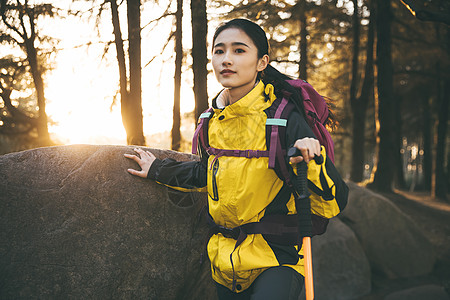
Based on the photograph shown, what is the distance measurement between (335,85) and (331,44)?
6.52 feet

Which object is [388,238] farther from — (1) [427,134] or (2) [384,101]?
(1) [427,134]

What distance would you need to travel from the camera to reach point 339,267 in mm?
6258

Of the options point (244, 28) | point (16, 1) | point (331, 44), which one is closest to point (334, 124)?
point (244, 28)

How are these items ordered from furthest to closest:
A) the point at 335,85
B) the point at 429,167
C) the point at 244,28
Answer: the point at 429,167
the point at 335,85
the point at 244,28

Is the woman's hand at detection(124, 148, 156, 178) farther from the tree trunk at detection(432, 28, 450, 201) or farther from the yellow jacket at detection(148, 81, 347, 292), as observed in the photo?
the tree trunk at detection(432, 28, 450, 201)

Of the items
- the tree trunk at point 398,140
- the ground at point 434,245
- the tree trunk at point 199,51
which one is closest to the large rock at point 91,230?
the tree trunk at point 199,51

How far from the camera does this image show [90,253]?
113 inches

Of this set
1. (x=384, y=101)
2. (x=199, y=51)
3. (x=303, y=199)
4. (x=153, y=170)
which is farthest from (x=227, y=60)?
(x=384, y=101)

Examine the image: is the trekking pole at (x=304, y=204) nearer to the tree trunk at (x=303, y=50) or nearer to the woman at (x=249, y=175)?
the woman at (x=249, y=175)

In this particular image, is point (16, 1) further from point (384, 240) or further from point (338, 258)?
point (384, 240)

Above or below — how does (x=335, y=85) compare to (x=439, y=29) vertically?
below

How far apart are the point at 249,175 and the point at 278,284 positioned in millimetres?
686

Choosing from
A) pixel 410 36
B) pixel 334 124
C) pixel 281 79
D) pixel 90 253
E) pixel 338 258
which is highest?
pixel 410 36

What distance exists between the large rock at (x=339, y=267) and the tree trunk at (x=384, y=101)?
17.1 ft
